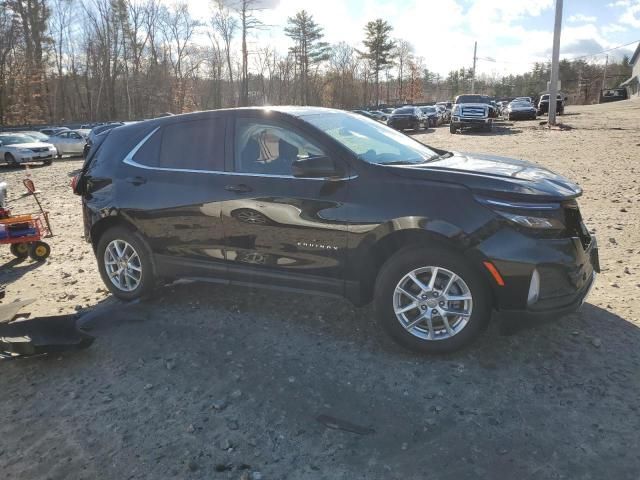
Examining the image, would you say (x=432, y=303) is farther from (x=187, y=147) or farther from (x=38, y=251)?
(x=38, y=251)

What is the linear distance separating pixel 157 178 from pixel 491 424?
3516 mm

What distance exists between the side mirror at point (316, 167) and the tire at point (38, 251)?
5.02 meters

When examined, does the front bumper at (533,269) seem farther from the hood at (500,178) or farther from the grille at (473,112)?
the grille at (473,112)

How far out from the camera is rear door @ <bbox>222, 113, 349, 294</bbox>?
154 inches

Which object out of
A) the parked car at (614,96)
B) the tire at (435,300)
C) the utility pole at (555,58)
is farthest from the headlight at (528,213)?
the parked car at (614,96)

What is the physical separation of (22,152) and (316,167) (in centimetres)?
2328

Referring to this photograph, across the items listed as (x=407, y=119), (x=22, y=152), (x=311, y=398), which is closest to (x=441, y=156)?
(x=311, y=398)

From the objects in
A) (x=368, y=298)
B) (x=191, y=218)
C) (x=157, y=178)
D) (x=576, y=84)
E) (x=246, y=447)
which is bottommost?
(x=246, y=447)

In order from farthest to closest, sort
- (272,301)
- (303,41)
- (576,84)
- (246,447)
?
1. (576,84)
2. (303,41)
3. (272,301)
4. (246,447)

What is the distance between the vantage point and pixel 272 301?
491 centimetres

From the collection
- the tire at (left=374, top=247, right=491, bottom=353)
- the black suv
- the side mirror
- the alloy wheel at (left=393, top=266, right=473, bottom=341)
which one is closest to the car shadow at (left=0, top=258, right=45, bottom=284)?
the black suv

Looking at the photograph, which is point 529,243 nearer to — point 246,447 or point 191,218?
point 246,447

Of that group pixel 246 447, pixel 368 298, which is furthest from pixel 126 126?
pixel 246 447

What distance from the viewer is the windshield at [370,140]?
4086mm
